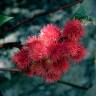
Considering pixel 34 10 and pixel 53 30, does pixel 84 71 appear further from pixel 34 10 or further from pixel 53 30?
pixel 53 30

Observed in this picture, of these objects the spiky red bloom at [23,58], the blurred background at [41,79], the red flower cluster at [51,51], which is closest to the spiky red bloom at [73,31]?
the red flower cluster at [51,51]

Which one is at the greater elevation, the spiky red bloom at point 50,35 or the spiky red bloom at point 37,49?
the spiky red bloom at point 50,35

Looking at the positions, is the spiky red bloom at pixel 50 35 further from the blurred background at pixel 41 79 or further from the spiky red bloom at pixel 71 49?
the blurred background at pixel 41 79

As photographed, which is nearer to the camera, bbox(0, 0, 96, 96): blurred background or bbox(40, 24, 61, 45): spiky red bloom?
bbox(40, 24, 61, 45): spiky red bloom

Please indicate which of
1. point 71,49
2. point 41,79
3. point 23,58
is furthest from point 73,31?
point 41,79

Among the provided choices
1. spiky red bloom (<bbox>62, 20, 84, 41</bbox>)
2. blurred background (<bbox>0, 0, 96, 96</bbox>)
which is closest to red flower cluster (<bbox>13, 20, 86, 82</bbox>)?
spiky red bloom (<bbox>62, 20, 84, 41</bbox>)

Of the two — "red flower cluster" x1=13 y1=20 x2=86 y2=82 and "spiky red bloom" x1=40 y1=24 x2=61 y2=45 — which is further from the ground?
"spiky red bloom" x1=40 y1=24 x2=61 y2=45

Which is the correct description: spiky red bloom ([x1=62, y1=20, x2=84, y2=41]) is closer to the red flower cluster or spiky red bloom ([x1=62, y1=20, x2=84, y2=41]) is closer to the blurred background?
the red flower cluster

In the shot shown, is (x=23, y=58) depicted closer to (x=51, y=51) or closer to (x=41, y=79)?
(x=51, y=51)

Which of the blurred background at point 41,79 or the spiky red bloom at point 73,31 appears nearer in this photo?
the spiky red bloom at point 73,31
